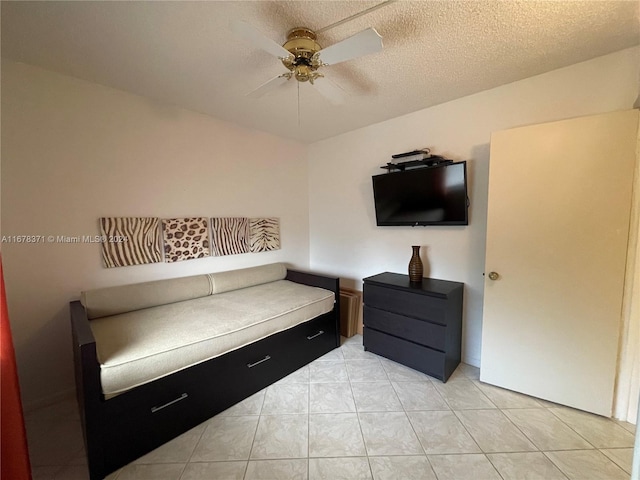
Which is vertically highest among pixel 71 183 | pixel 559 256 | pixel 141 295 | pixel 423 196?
pixel 71 183

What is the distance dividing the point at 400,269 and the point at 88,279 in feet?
9.33

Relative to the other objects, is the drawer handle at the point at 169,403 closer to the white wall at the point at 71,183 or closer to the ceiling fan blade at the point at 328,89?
the white wall at the point at 71,183

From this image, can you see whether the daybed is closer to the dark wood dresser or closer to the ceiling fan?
the dark wood dresser

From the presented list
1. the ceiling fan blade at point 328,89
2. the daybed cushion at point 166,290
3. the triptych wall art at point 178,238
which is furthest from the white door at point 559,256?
the triptych wall art at point 178,238

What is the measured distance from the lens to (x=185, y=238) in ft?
8.39

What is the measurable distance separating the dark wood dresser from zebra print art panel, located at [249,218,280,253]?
1347 millimetres

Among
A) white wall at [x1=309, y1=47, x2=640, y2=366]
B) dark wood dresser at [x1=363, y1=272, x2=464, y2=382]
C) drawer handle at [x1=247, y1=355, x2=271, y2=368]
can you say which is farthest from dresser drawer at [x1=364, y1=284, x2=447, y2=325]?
drawer handle at [x1=247, y1=355, x2=271, y2=368]

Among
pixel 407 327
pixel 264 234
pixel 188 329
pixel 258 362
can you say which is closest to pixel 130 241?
pixel 188 329

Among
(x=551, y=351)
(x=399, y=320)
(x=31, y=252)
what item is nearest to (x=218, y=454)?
(x=399, y=320)

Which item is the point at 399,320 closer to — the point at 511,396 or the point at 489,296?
the point at 489,296

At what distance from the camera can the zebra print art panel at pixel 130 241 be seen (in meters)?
2.13

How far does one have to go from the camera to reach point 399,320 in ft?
7.71

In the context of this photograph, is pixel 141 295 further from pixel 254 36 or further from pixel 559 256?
pixel 559 256

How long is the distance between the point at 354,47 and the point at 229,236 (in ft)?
7.17
